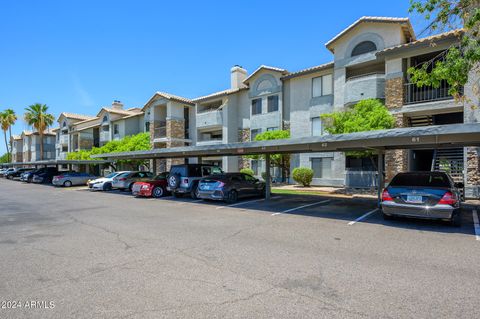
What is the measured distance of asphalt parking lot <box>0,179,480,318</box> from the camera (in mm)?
3842

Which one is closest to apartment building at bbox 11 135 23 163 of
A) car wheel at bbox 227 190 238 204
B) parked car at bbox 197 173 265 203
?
parked car at bbox 197 173 265 203

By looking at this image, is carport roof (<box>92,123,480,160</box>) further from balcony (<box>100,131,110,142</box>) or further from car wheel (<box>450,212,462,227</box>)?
balcony (<box>100,131,110,142</box>)

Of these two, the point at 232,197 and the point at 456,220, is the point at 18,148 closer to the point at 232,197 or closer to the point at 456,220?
the point at 232,197

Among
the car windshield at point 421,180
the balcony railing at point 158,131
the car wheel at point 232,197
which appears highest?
the balcony railing at point 158,131

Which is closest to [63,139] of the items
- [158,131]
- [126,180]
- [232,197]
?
[158,131]

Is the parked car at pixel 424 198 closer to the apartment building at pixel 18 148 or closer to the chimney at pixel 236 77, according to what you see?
the chimney at pixel 236 77

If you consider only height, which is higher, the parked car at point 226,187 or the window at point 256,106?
the window at point 256,106

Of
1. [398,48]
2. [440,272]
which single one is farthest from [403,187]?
[398,48]

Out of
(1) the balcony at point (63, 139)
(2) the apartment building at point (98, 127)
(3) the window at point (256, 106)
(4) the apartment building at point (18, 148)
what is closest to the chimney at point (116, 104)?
(2) the apartment building at point (98, 127)

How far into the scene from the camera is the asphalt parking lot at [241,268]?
3842 millimetres

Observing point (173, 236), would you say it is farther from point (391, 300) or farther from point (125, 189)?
point (125, 189)

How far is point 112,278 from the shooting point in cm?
482

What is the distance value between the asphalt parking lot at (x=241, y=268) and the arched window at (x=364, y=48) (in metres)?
15.1

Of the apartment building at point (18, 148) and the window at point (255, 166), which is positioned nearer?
the window at point (255, 166)
